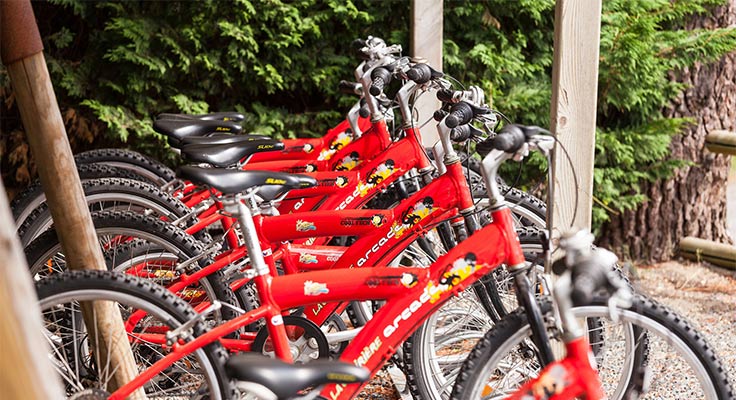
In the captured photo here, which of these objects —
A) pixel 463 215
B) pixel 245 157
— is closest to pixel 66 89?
pixel 245 157

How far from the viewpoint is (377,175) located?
3.64 meters

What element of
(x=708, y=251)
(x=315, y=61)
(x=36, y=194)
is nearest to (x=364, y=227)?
(x=36, y=194)

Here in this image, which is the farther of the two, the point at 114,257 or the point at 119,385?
the point at 114,257

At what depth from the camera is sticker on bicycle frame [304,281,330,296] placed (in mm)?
2654

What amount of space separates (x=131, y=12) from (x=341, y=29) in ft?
4.23

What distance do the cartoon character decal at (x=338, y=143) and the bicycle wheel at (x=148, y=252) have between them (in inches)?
39.6

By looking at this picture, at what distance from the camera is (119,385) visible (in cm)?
287

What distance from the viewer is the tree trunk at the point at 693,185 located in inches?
235

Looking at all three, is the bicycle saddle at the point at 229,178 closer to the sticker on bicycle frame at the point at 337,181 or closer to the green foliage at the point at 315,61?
the sticker on bicycle frame at the point at 337,181

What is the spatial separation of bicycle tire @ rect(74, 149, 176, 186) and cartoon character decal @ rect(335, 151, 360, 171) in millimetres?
1041

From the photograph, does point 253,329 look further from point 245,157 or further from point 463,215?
point 463,215

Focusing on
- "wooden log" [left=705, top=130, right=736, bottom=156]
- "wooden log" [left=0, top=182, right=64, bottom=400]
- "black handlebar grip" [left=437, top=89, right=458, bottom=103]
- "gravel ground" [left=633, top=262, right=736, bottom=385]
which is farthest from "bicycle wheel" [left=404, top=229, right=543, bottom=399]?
"wooden log" [left=705, top=130, right=736, bottom=156]

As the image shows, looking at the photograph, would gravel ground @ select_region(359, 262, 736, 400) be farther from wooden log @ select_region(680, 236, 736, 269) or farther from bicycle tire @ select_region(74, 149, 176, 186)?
bicycle tire @ select_region(74, 149, 176, 186)

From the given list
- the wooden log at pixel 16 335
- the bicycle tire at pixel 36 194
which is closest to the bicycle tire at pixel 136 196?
the bicycle tire at pixel 36 194
